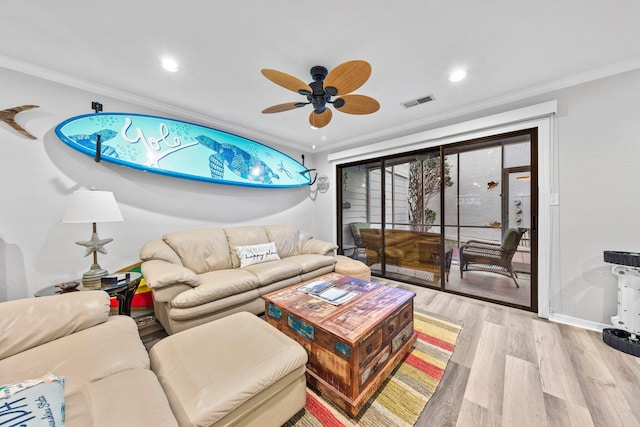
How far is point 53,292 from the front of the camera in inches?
71.4

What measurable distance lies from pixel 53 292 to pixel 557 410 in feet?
11.8

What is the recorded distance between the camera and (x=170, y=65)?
80.2 inches

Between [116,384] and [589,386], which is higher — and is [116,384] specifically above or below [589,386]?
above

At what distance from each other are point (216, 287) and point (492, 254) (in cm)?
361

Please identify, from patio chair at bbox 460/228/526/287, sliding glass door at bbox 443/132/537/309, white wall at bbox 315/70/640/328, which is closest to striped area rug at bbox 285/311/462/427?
white wall at bbox 315/70/640/328

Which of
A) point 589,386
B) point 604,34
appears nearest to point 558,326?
point 589,386

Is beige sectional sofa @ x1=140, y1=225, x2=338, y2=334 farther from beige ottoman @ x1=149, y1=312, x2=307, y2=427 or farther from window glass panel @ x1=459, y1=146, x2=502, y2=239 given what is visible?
window glass panel @ x1=459, y1=146, x2=502, y2=239

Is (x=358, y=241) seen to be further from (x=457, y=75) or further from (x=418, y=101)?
(x=457, y=75)

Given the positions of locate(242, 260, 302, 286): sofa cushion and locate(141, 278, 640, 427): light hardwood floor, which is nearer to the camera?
locate(141, 278, 640, 427): light hardwood floor

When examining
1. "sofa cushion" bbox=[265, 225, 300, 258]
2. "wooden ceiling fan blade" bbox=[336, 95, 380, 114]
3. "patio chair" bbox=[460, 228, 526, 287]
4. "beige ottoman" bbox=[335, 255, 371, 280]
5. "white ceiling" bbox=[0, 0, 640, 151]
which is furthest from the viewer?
"sofa cushion" bbox=[265, 225, 300, 258]

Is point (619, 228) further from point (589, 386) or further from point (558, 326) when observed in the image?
point (589, 386)

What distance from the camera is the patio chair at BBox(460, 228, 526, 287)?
2.95 metres

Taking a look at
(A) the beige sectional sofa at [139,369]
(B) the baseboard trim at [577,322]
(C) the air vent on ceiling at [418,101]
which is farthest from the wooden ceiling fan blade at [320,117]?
(B) the baseboard trim at [577,322]

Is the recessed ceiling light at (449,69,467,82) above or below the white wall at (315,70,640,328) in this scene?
above
